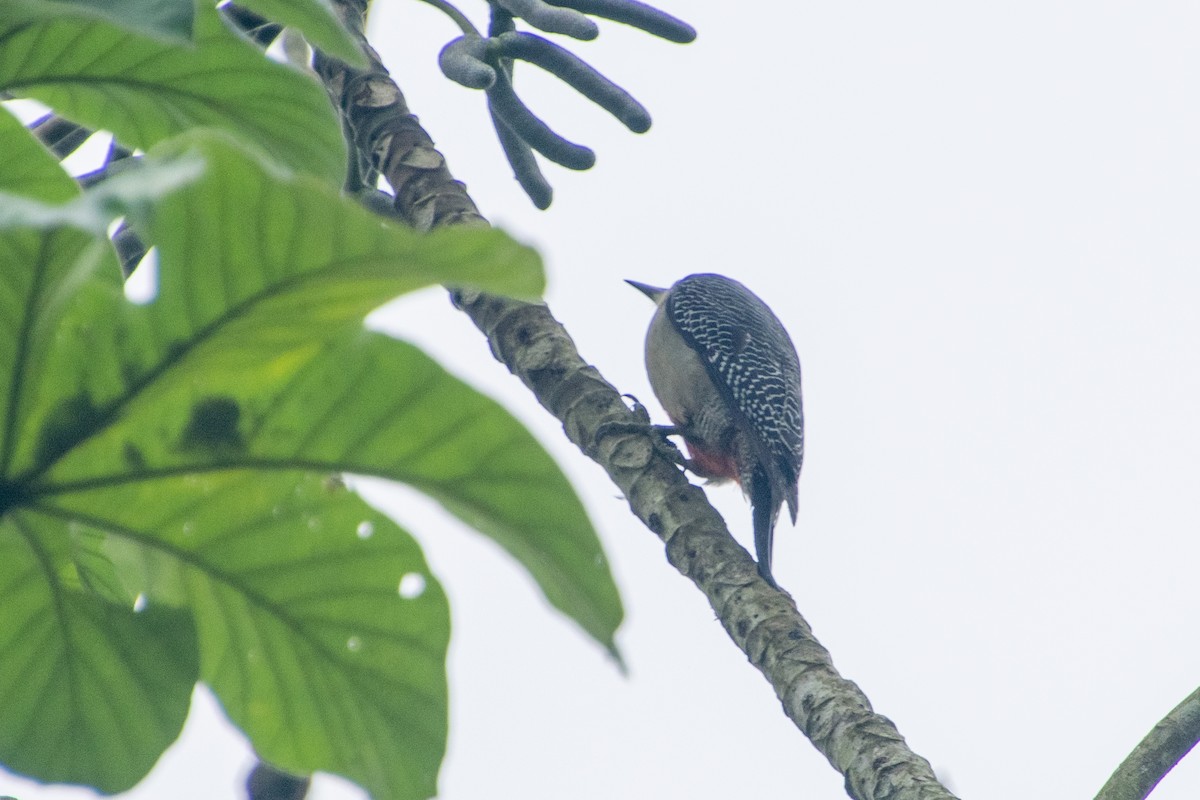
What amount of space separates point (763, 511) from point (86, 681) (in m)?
4.19

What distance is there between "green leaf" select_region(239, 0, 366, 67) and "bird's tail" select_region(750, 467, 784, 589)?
389 cm

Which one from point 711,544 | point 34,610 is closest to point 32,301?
point 34,610

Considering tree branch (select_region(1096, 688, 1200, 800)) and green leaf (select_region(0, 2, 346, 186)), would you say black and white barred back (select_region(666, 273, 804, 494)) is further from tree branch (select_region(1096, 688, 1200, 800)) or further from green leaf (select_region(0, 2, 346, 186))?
green leaf (select_region(0, 2, 346, 186))

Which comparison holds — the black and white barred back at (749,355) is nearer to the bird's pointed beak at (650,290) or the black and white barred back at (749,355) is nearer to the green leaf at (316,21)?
the bird's pointed beak at (650,290)

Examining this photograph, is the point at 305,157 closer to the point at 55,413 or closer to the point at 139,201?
the point at 55,413

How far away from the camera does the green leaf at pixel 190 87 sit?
111 cm

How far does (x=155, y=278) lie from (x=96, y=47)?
429 millimetres

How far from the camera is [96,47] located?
1126mm

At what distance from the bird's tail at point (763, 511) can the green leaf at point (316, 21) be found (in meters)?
3.89

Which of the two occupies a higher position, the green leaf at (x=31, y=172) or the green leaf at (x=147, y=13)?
the green leaf at (x=147, y=13)

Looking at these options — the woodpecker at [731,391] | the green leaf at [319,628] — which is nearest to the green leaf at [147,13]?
the green leaf at [319,628]

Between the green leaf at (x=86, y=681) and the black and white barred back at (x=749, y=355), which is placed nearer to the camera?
the green leaf at (x=86, y=681)

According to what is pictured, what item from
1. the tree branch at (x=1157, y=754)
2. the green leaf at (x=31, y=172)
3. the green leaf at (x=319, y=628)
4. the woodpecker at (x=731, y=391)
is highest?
the woodpecker at (x=731, y=391)

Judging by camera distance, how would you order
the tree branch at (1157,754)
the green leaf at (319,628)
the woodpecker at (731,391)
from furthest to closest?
1. the woodpecker at (731,391)
2. the tree branch at (1157,754)
3. the green leaf at (319,628)
